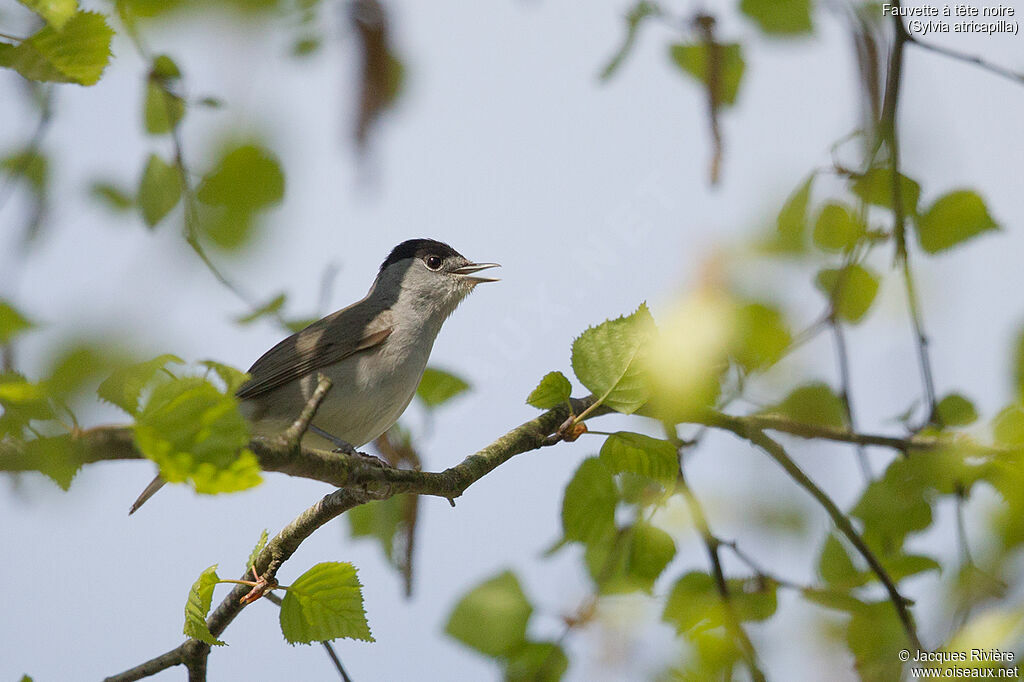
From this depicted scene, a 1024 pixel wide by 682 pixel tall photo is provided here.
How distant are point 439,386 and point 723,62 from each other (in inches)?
56.4

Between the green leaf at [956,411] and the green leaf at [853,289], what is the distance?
1.34 feet

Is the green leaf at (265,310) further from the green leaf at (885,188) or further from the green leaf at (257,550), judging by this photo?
the green leaf at (885,188)

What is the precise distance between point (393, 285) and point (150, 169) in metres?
2.59

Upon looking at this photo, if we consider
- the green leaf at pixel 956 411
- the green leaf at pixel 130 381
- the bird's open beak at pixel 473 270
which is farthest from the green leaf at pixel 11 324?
the bird's open beak at pixel 473 270

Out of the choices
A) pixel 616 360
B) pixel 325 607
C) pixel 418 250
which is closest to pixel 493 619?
pixel 325 607

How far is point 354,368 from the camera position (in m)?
3.89

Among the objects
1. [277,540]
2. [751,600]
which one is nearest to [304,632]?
[277,540]

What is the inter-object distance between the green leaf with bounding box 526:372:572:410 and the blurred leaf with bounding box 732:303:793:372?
1.46ft

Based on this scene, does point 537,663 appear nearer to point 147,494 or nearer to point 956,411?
point 956,411

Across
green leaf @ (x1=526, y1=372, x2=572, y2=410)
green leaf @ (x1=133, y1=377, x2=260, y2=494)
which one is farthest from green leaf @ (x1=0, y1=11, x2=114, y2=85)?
green leaf @ (x1=526, y1=372, x2=572, y2=410)

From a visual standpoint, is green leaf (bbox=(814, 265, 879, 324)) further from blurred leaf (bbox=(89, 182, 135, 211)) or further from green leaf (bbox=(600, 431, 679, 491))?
blurred leaf (bbox=(89, 182, 135, 211))

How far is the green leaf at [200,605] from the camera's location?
187 centimetres

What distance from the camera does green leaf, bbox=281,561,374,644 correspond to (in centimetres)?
191

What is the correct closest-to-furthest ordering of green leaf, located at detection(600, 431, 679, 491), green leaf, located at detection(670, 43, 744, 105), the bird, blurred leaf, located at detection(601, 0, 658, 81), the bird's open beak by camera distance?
green leaf, located at detection(600, 431, 679, 491) < blurred leaf, located at detection(601, 0, 658, 81) < green leaf, located at detection(670, 43, 744, 105) < the bird < the bird's open beak
